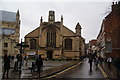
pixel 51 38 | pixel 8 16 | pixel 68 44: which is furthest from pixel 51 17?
pixel 8 16

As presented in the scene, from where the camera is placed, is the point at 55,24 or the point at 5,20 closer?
the point at 55,24

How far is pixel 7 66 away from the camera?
41.6 ft

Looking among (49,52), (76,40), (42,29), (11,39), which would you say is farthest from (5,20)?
(76,40)

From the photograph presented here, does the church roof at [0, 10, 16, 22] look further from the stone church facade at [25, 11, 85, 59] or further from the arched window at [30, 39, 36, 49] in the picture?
the arched window at [30, 39, 36, 49]

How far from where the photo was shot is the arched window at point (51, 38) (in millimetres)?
63628

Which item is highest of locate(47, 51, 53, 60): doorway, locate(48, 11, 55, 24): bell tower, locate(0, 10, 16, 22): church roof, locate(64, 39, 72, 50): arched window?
locate(0, 10, 16, 22): church roof

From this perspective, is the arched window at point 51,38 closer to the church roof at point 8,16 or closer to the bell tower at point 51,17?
the bell tower at point 51,17

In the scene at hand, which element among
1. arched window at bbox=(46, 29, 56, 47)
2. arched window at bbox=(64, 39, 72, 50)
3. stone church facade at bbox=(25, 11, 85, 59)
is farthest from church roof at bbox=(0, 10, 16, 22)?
arched window at bbox=(64, 39, 72, 50)

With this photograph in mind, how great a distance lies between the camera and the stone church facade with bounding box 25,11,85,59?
61.7 metres

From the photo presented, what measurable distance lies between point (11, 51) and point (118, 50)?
41.3m

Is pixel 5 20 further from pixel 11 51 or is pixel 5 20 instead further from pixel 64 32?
pixel 64 32

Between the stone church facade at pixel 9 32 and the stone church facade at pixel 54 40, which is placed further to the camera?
the stone church facade at pixel 9 32

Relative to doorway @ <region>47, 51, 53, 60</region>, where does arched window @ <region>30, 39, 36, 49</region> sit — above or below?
above

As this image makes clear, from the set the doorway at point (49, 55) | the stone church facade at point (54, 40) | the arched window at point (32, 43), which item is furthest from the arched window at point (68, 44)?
the arched window at point (32, 43)
